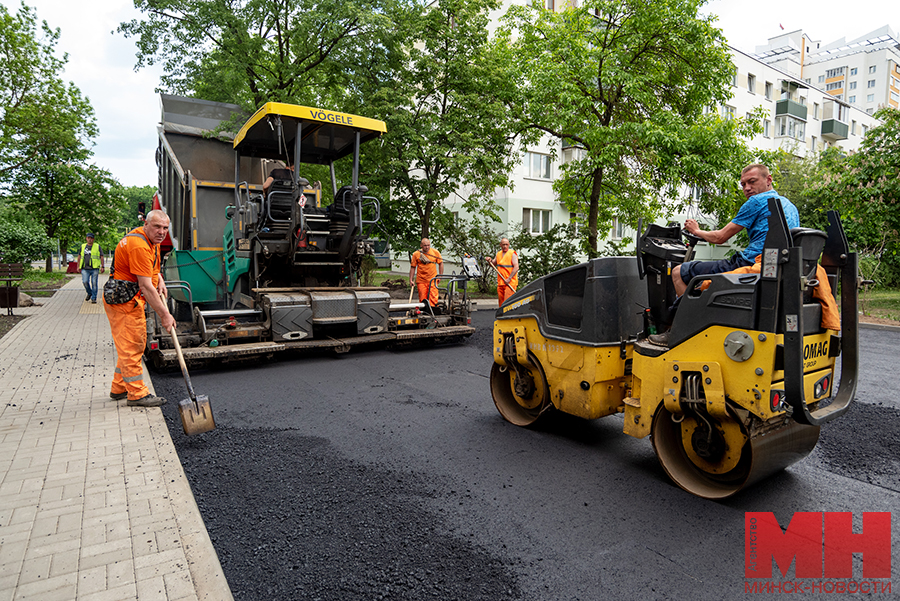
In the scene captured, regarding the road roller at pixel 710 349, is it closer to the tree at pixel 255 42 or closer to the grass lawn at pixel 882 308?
the tree at pixel 255 42

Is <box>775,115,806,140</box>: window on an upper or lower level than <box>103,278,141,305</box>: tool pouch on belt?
upper

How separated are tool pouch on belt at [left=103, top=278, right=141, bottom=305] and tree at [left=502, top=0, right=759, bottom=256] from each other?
36.2 ft

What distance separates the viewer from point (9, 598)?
225 cm

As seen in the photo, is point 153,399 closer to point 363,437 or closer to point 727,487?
point 363,437

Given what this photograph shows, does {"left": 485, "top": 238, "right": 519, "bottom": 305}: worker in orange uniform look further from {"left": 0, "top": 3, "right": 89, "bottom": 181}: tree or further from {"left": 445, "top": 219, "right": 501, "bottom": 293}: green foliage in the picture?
{"left": 0, "top": 3, "right": 89, "bottom": 181}: tree

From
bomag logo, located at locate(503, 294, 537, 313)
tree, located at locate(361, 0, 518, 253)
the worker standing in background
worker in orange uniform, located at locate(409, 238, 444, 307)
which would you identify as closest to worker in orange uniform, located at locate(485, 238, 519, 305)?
worker in orange uniform, located at locate(409, 238, 444, 307)

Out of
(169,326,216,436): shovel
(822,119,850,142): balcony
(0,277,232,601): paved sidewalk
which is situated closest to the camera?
(0,277,232,601): paved sidewalk

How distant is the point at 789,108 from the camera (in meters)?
36.3

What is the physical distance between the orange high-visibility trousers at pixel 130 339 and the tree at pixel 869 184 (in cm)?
1717

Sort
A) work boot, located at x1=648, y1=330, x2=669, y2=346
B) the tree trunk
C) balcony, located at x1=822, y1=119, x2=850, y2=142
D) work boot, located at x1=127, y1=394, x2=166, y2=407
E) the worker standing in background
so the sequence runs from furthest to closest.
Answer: balcony, located at x1=822, y1=119, x2=850, y2=142 < the tree trunk < the worker standing in background < work boot, located at x1=127, y1=394, x2=166, y2=407 < work boot, located at x1=648, y1=330, x2=669, y2=346

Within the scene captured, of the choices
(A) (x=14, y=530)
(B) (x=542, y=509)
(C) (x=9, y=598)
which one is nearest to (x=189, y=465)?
(A) (x=14, y=530)

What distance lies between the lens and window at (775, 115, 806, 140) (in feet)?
122

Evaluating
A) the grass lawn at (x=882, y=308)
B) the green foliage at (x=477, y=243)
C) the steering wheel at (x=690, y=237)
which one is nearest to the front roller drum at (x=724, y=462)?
the steering wheel at (x=690, y=237)

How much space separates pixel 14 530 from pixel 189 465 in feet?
3.58
